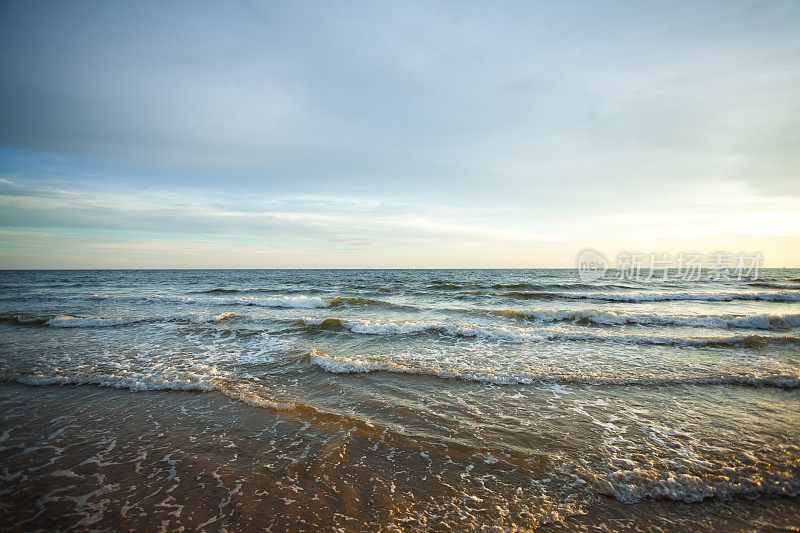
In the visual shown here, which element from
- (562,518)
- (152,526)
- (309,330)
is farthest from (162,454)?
(309,330)

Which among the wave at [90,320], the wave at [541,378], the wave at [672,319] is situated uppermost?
the wave at [672,319]

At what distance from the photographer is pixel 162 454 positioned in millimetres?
4621

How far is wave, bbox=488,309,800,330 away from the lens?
14117 millimetres

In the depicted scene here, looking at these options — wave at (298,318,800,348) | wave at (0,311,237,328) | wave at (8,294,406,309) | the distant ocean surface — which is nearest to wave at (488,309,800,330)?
wave at (298,318,800,348)

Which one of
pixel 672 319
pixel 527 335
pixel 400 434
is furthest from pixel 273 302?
pixel 672 319

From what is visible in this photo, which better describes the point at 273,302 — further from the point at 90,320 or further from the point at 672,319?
the point at 672,319

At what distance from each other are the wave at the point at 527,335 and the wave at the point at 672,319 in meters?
2.82

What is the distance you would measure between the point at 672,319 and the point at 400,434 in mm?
16207

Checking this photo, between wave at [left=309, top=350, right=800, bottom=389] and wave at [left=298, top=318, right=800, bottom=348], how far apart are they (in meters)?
3.78

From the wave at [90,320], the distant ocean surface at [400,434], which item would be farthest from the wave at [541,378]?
the wave at [90,320]

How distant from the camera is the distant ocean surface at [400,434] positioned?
358 centimetres

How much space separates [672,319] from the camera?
591 inches

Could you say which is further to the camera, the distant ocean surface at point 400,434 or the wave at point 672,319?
the wave at point 672,319

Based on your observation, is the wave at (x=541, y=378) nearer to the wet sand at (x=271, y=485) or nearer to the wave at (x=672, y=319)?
the wet sand at (x=271, y=485)
